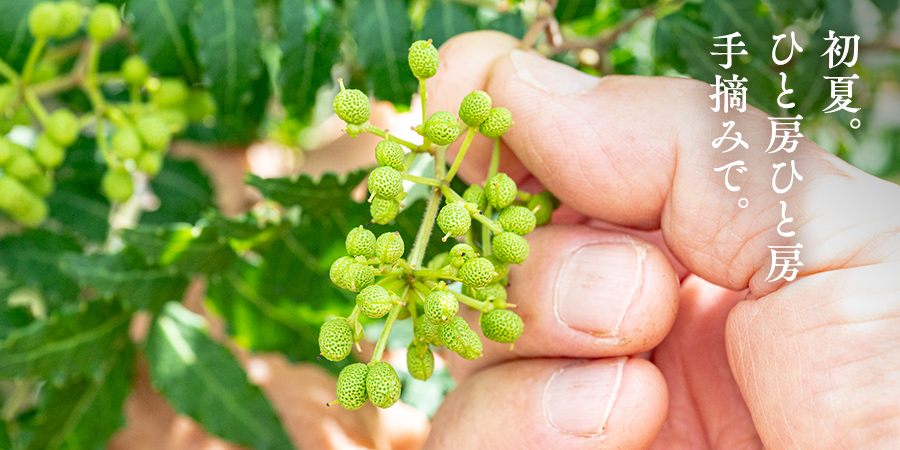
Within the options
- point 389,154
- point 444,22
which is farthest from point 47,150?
point 389,154

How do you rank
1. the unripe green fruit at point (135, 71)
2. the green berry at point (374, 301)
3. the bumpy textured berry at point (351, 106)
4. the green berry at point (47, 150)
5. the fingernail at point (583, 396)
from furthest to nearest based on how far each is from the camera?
the unripe green fruit at point (135, 71)
the green berry at point (47, 150)
the fingernail at point (583, 396)
the bumpy textured berry at point (351, 106)
the green berry at point (374, 301)

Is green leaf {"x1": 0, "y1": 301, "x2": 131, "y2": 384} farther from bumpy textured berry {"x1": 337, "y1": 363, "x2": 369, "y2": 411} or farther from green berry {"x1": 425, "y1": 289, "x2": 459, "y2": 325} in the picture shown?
green berry {"x1": 425, "y1": 289, "x2": 459, "y2": 325}

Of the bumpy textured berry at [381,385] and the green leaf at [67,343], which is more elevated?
the bumpy textured berry at [381,385]

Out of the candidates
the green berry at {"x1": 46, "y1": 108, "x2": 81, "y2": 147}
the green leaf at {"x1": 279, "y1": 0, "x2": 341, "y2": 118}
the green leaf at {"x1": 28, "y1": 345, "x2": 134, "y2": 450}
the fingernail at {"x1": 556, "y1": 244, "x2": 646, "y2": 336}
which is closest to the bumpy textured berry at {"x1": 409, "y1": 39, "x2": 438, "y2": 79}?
the fingernail at {"x1": 556, "y1": 244, "x2": 646, "y2": 336}

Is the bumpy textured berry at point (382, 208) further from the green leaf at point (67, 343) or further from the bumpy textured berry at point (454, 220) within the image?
the green leaf at point (67, 343)

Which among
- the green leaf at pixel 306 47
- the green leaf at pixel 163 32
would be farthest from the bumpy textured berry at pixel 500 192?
the green leaf at pixel 163 32

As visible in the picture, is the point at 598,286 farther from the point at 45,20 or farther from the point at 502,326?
the point at 45,20
